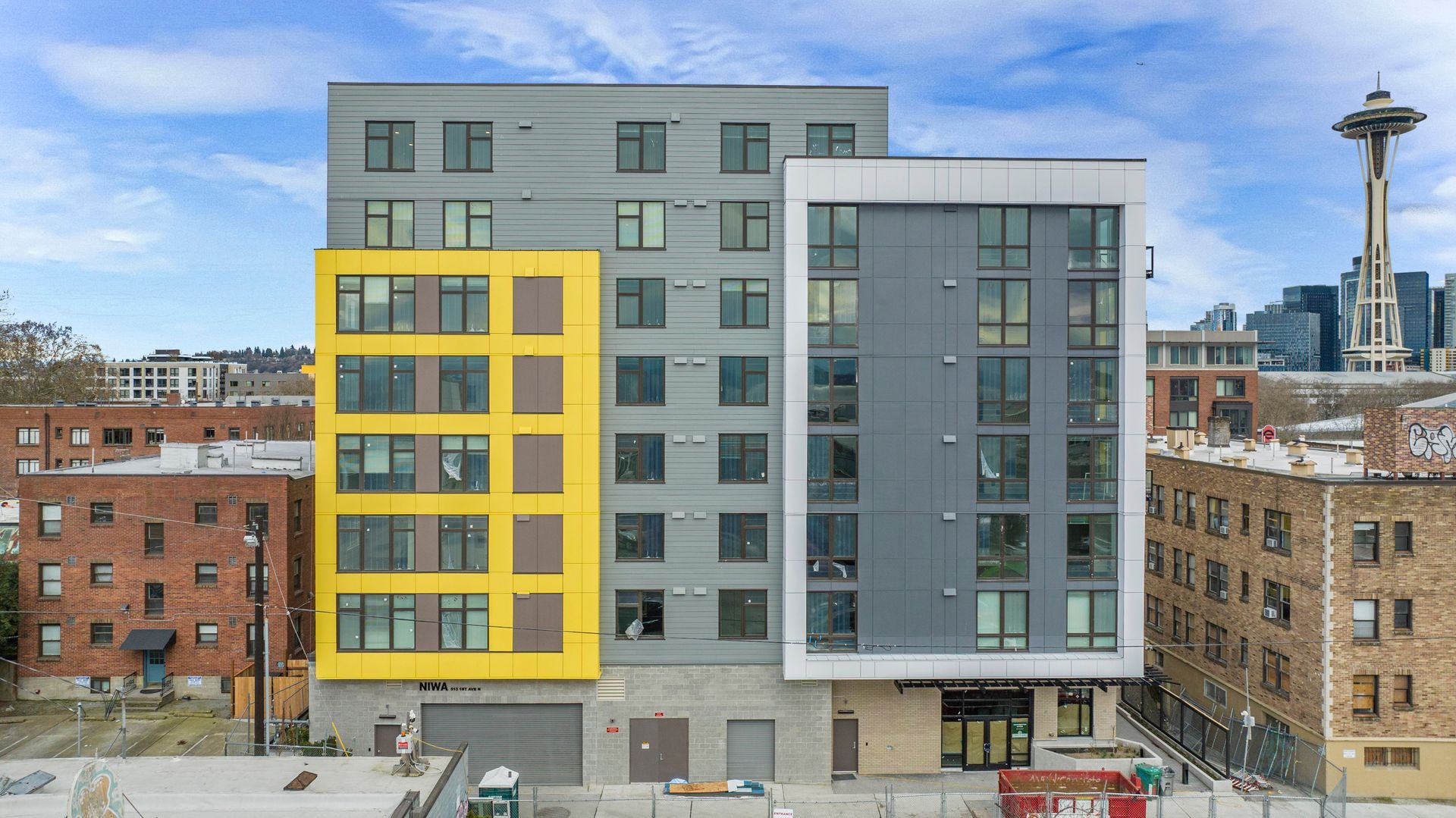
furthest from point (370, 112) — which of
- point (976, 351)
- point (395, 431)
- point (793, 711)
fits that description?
point (793, 711)

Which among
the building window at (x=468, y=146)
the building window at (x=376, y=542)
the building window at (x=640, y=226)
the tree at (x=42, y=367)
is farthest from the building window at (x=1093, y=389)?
the tree at (x=42, y=367)

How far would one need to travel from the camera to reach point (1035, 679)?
26469 millimetres

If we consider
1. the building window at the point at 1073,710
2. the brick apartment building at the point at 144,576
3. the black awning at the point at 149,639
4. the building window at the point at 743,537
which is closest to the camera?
the building window at the point at 743,537

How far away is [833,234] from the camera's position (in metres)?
26.3

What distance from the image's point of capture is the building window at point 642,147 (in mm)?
26781

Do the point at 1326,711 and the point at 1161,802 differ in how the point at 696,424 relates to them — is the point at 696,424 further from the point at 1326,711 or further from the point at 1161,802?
the point at 1326,711

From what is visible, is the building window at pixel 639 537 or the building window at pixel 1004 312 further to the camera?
the building window at pixel 639 537

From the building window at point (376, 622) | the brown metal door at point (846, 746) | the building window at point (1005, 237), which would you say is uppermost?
the building window at point (1005, 237)

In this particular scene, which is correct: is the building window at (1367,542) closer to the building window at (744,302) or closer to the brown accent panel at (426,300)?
the building window at (744,302)

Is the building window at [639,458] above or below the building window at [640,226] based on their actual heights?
below

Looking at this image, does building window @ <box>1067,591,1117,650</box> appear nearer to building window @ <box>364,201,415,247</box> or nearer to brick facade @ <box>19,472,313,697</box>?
building window @ <box>364,201,415,247</box>

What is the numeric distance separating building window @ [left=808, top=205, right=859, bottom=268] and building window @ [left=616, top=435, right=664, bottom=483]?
783cm

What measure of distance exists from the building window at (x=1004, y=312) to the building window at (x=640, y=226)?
1058cm

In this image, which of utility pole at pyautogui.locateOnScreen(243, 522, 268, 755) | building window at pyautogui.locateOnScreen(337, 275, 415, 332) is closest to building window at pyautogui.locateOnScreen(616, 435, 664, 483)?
building window at pyautogui.locateOnScreen(337, 275, 415, 332)
